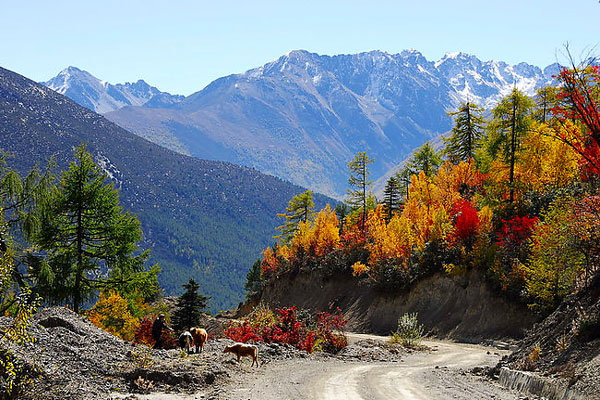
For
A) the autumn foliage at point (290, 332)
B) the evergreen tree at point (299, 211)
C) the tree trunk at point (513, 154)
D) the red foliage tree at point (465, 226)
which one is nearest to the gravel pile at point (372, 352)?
the autumn foliage at point (290, 332)

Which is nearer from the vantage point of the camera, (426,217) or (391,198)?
(426,217)

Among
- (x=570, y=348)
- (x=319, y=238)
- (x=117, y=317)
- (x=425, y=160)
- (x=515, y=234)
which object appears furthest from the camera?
(x=425, y=160)

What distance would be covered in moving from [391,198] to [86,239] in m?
50.4

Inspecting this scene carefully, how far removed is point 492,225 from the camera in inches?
1662

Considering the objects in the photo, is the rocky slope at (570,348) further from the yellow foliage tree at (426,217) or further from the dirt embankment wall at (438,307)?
the yellow foliage tree at (426,217)

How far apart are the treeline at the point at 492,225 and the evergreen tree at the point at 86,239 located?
20.8m

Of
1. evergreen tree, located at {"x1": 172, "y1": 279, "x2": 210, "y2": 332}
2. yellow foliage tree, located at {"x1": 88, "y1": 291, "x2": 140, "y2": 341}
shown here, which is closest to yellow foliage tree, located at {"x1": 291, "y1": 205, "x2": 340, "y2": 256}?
evergreen tree, located at {"x1": 172, "y1": 279, "x2": 210, "y2": 332}

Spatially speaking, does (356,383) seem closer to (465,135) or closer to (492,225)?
(492,225)

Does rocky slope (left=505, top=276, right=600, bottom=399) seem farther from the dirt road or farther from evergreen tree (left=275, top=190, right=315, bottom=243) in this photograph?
evergreen tree (left=275, top=190, right=315, bottom=243)

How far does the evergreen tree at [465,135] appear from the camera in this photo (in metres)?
66.3

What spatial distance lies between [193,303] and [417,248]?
20433mm

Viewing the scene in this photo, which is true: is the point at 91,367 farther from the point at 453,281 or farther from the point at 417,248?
the point at 417,248

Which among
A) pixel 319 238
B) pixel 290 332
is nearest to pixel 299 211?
pixel 319 238

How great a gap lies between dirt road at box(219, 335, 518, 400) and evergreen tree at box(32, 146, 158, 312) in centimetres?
1186
